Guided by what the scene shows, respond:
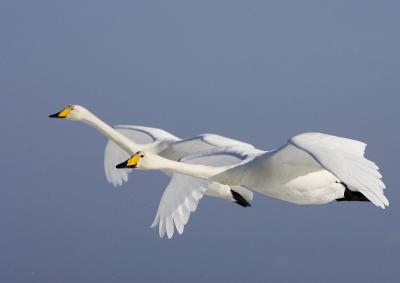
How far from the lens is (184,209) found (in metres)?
13.1

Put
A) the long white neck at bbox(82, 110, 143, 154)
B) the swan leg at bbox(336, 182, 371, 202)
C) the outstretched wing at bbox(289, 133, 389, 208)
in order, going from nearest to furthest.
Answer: the outstretched wing at bbox(289, 133, 389, 208) → the swan leg at bbox(336, 182, 371, 202) → the long white neck at bbox(82, 110, 143, 154)

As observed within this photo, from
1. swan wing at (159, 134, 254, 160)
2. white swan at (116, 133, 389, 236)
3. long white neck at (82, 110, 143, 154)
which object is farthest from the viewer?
long white neck at (82, 110, 143, 154)

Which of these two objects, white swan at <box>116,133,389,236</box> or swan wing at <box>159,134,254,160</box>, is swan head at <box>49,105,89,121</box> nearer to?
swan wing at <box>159,134,254,160</box>

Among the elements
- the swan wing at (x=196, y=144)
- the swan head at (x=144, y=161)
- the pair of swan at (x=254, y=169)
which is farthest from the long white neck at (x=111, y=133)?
the swan head at (x=144, y=161)

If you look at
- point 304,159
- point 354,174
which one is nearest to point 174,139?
point 304,159

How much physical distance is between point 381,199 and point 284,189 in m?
3.08

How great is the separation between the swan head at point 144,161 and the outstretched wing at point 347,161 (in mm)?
2116

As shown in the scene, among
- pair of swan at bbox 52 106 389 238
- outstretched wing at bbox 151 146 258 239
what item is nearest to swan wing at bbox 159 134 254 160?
pair of swan at bbox 52 106 389 238

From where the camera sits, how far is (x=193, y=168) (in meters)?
12.0

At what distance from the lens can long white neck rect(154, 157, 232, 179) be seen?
39.2 feet

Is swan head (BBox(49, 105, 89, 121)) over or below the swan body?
over

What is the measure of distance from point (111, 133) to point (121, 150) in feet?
5.01

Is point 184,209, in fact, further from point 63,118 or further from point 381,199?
point 381,199

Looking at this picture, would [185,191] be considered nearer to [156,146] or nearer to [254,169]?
[156,146]
